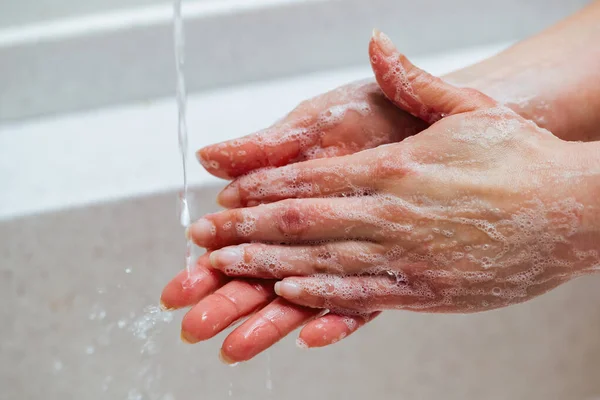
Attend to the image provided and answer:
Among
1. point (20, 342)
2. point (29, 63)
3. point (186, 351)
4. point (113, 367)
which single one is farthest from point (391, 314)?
point (29, 63)

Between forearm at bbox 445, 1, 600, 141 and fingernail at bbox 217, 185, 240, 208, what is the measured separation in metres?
0.32

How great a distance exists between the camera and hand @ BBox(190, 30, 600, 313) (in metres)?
0.63

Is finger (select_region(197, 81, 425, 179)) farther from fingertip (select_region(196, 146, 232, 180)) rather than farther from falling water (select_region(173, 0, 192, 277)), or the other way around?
falling water (select_region(173, 0, 192, 277))

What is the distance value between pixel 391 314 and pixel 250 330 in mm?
448

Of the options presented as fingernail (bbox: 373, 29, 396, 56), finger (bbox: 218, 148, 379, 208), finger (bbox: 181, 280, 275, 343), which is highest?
fingernail (bbox: 373, 29, 396, 56)

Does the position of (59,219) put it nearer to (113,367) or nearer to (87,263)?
(87,263)

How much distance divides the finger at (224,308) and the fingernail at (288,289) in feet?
0.11

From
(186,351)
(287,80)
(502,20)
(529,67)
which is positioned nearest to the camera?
(529,67)

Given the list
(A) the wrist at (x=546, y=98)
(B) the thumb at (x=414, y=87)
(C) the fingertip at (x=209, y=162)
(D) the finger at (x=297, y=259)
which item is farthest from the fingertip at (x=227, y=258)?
(A) the wrist at (x=546, y=98)

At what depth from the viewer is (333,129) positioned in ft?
2.49

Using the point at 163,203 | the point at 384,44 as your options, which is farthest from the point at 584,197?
the point at 163,203

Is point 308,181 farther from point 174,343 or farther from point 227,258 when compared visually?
point 174,343

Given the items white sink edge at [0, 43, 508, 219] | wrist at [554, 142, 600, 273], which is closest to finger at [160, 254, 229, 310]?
white sink edge at [0, 43, 508, 219]

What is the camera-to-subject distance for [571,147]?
2.12ft
